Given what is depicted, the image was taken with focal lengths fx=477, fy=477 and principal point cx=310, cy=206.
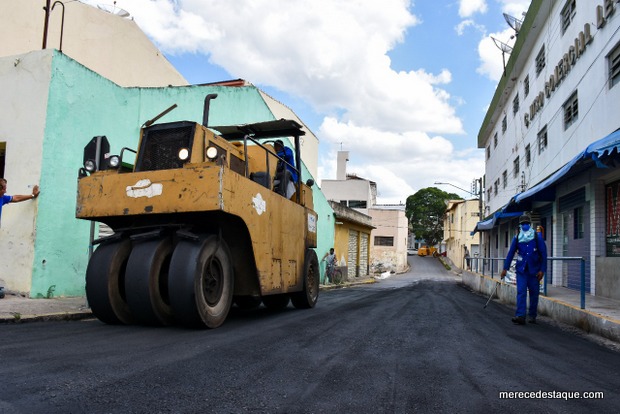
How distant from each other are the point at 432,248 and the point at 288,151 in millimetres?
62858

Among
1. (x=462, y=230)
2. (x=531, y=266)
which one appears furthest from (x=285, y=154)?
(x=462, y=230)

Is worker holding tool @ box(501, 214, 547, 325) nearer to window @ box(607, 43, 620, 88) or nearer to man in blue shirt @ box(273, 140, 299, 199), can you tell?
man in blue shirt @ box(273, 140, 299, 199)

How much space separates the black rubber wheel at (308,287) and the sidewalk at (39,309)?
3.35 metres

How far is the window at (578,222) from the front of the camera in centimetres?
1298

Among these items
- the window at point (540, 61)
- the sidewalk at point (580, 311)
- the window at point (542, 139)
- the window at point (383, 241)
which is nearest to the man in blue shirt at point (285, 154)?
the sidewalk at point (580, 311)

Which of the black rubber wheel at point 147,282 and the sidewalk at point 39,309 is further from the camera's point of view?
the sidewalk at point 39,309

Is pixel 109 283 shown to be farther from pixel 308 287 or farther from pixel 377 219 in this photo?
pixel 377 219

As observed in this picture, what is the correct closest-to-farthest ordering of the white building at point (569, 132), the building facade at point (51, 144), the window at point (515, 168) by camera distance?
the building facade at point (51, 144)
the white building at point (569, 132)
the window at point (515, 168)

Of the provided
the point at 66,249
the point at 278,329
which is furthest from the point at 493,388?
the point at 66,249

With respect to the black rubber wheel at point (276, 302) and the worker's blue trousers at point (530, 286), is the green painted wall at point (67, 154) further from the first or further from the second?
the worker's blue trousers at point (530, 286)

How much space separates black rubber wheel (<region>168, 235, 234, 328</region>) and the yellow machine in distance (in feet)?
0.04

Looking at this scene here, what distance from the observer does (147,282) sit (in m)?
Result: 5.20

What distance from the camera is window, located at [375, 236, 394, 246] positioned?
4819 cm

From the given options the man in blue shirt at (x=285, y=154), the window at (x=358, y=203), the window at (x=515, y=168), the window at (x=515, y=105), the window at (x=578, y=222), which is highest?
the window at (x=515, y=105)
